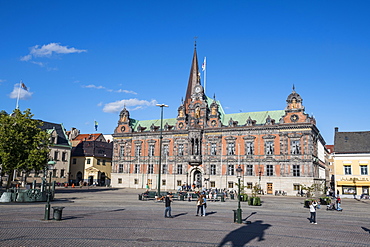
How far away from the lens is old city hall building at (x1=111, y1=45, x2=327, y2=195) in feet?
201

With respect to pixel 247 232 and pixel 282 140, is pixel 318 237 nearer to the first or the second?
pixel 247 232

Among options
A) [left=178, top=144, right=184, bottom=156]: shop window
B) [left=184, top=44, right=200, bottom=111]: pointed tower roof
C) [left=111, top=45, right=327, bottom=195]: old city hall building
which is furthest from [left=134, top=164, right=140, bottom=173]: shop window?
[left=184, top=44, right=200, bottom=111]: pointed tower roof

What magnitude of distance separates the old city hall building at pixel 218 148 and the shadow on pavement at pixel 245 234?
129 ft

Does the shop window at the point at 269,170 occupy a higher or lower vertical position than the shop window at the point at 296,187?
higher

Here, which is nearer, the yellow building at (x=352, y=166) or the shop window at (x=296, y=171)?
the yellow building at (x=352, y=166)

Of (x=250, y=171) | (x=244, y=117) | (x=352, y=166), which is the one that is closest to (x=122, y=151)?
(x=244, y=117)

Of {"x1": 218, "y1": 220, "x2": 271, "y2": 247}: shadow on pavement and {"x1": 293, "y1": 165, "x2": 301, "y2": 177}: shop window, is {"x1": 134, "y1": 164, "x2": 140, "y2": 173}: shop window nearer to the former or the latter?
{"x1": 293, "y1": 165, "x2": 301, "y2": 177}: shop window

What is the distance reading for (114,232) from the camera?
17.6 metres

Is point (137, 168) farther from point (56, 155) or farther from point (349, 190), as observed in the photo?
point (349, 190)

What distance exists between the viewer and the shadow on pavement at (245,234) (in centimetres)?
1622

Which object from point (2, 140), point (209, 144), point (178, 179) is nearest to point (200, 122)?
point (209, 144)

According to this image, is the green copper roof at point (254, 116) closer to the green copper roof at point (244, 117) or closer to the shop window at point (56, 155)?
the green copper roof at point (244, 117)

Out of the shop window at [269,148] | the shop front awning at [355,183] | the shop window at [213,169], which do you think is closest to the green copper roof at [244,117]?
the shop window at [269,148]

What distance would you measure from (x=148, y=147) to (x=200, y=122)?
46.4 feet
